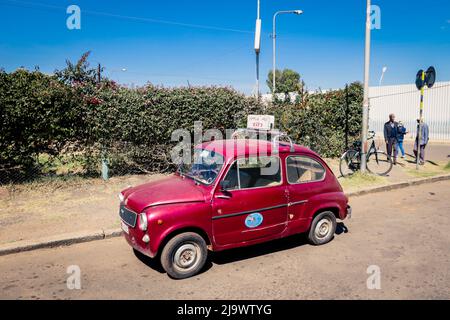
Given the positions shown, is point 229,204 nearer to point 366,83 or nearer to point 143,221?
point 143,221

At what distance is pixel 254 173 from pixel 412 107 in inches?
900

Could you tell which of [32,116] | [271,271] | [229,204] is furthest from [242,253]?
[32,116]

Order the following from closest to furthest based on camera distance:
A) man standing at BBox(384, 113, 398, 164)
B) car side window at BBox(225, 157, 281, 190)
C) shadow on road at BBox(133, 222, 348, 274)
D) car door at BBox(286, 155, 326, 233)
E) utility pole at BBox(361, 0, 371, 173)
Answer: car side window at BBox(225, 157, 281, 190), shadow on road at BBox(133, 222, 348, 274), car door at BBox(286, 155, 326, 233), utility pole at BBox(361, 0, 371, 173), man standing at BBox(384, 113, 398, 164)

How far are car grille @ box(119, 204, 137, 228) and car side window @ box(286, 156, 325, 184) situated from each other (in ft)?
7.57

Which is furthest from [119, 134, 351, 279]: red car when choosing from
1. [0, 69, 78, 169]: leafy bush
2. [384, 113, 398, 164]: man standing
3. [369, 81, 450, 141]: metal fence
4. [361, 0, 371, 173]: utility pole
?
[369, 81, 450, 141]: metal fence

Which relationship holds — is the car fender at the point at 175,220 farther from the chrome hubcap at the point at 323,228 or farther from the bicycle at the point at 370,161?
the bicycle at the point at 370,161

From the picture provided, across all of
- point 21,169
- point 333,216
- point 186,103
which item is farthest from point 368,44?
point 21,169

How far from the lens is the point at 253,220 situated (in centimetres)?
480

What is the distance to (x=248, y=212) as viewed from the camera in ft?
15.5

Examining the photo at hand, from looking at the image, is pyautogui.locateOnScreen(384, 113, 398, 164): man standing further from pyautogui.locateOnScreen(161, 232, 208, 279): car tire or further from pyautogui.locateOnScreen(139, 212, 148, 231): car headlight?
pyautogui.locateOnScreen(139, 212, 148, 231): car headlight

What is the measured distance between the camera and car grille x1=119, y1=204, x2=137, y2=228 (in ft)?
14.4

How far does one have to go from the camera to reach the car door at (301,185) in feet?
16.9

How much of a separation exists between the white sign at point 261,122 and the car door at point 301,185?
11.9 ft

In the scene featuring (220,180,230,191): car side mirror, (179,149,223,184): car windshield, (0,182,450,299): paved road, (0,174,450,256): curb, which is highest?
(179,149,223,184): car windshield
